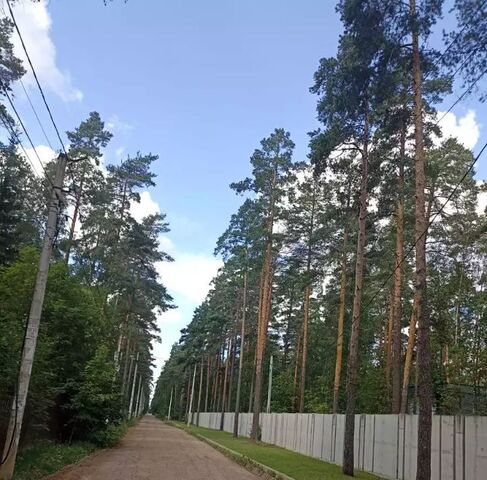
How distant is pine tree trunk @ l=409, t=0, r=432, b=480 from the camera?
13.0 meters

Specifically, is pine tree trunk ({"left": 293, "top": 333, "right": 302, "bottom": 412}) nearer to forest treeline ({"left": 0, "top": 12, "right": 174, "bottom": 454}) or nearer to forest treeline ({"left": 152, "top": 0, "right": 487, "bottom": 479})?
forest treeline ({"left": 152, "top": 0, "right": 487, "bottom": 479})

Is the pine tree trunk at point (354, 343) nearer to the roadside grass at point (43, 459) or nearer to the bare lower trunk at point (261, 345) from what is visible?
the roadside grass at point (43, 459)

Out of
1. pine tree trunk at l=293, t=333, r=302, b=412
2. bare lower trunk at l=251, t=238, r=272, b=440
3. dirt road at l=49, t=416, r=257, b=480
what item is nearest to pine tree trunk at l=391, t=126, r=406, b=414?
dirt road at l=49, t=416, r=257, b=480

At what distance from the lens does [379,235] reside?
3231cm

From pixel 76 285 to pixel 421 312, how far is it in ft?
53.3

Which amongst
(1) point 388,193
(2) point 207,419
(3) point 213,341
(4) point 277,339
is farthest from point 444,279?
(2) point 207,419

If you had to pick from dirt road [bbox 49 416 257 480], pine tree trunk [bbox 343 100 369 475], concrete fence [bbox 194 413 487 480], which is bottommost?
dirt road [bbox 49 416 257 480]

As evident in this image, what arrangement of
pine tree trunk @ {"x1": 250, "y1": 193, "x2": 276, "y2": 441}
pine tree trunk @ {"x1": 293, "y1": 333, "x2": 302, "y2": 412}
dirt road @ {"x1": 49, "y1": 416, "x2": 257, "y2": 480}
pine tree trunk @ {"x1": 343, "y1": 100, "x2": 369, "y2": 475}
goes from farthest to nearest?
1. pine tree trunk @ {"x1": 293, "y1": 333, "x2": 302, "y2": 412}
2. pine tree trunk @ {"x1": 250, "y1": 193, "x2": 276, "y2": 441}
3. pine tree trunk @ {"x1": 343, "y1": 100, "x2": 369, "y2": 475}
4. dirt road @ {"x1": 49, "y1": 416, "x2": 257, "y2": 480}

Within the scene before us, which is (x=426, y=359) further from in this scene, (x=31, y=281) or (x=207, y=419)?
(x=207, y=419)

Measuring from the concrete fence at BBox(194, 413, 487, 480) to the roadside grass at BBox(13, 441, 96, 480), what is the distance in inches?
381

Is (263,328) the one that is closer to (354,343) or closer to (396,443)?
(354,343)

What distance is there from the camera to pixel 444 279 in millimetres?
32844

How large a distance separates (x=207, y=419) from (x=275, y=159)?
41326 mm

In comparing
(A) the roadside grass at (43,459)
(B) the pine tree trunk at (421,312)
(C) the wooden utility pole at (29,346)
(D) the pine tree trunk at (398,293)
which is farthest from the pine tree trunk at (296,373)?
(C) the wooden utility pole at (29,346)
